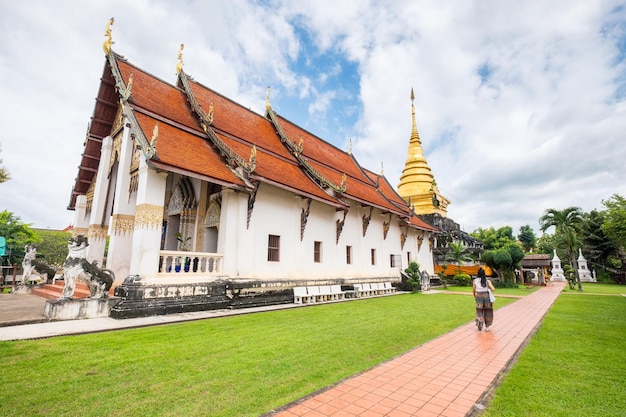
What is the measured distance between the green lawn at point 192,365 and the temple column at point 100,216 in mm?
7189

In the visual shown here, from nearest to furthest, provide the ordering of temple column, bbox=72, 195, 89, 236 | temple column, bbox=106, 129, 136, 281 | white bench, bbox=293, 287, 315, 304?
temple column, bbox=106, 129, 136, 281, white bench, bbox=293, 287, 315, 304, temple column, bbox=72, 195, 89, 236

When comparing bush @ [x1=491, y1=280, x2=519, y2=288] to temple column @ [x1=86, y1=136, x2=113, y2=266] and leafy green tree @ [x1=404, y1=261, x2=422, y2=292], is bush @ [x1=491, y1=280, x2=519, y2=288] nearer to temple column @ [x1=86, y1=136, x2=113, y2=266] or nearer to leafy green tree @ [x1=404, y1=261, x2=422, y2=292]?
leafy green tree @ [x1=404, y1=261, x2=422, y2=292]

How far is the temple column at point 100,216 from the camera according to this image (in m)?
12.0

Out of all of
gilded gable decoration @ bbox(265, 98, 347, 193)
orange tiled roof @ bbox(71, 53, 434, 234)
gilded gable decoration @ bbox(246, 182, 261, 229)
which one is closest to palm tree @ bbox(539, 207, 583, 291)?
orange tiled roof @ bbox(71, 53, 434, 234)

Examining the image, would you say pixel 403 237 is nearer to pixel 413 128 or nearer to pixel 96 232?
pixel 96 232

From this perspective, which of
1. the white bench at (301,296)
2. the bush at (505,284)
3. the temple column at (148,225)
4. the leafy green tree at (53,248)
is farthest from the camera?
the leafy green tree at (53,248)

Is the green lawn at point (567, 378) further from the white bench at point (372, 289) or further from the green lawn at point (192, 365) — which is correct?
the white bench at point (372, 289)

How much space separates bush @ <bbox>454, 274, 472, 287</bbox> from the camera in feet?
75.2

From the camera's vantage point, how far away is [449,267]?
24.2m

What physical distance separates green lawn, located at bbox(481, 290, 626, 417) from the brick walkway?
238mm

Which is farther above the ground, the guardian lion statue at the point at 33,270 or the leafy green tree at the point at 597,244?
the leafy green tree at the point at 597,244

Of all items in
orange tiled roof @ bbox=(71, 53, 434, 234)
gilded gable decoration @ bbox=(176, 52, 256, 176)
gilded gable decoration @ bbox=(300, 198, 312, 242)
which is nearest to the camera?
orange tiled roof @ bbox=(71, 53, 434, 234)

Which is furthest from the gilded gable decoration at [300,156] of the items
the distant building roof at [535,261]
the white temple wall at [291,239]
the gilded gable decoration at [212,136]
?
the distant building roof at [535,261]

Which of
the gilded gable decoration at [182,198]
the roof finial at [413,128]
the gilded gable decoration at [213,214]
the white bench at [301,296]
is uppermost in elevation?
the roof finial at [413,128]
